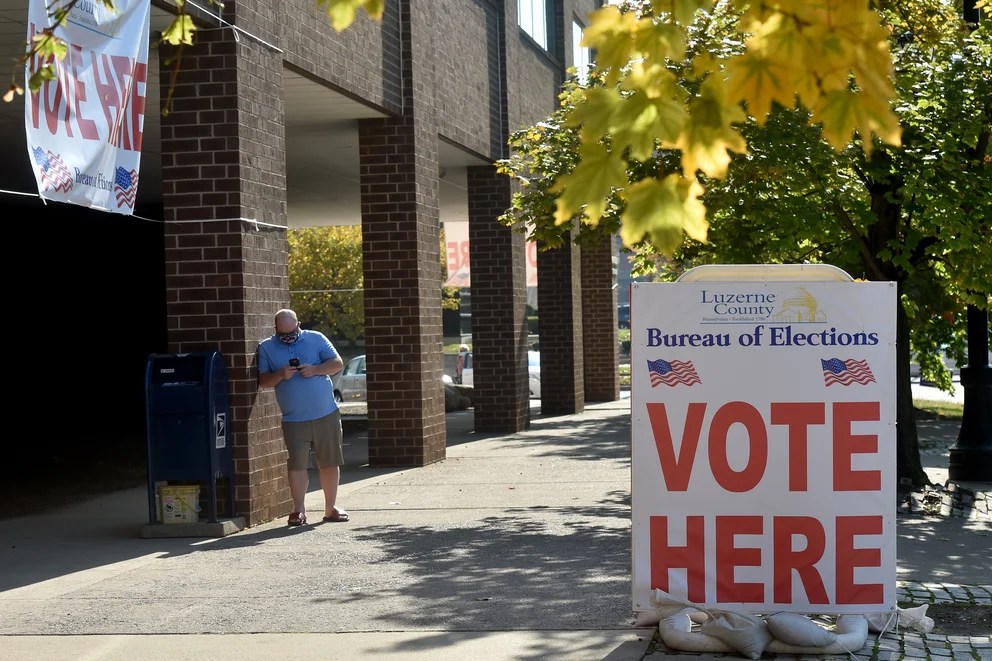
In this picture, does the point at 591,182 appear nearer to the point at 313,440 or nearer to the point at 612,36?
the point at 612,36

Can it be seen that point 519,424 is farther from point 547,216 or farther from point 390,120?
point 547,216

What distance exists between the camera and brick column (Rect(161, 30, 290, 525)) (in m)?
10.7

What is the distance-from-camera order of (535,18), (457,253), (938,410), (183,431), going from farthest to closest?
(457,253) < (938,410) < (535,18) < (183,431)

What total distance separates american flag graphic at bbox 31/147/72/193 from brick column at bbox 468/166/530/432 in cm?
1214

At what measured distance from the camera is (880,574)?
258 inches

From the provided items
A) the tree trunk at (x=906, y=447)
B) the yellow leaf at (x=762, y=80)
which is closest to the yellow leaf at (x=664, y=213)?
the yellow leaf at (x=762, y=80)

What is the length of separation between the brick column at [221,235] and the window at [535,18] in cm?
1165

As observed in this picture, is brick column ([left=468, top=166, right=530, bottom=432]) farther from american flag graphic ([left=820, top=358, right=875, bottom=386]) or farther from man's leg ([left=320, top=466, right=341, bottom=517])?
american flag graphic ([left=820, top=358, right=875, bottom=386])

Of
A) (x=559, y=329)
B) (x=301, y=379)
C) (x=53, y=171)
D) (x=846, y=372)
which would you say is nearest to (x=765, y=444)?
(x=846, y=372)

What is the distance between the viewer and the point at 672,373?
663 cm

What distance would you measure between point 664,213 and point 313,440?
823cm

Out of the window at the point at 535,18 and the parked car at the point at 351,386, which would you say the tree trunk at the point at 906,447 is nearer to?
the window at the point at 535,18

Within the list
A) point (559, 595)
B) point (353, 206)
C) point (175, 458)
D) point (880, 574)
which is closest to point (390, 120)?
point (175, 458)

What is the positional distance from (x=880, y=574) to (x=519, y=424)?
567 inches
